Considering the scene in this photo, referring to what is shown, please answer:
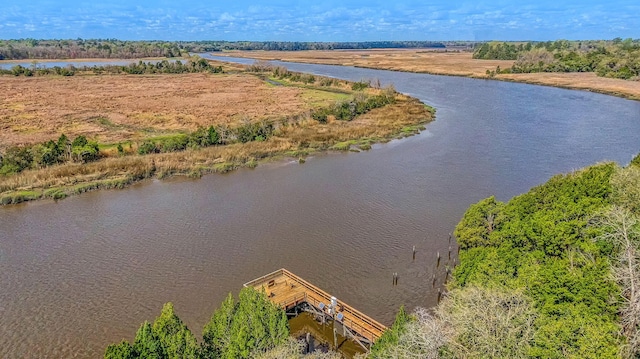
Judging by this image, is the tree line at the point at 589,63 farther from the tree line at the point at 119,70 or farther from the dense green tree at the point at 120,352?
the dense green tree at the point at 120,352

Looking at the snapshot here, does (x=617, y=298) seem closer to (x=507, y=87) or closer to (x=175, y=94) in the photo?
(x=175, y=94)

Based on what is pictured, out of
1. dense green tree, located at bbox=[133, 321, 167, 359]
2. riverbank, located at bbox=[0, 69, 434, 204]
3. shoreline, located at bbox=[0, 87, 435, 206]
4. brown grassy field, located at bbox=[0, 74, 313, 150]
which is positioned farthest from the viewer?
brown grassy field, located at bbox=[0, 74, 313, 150]

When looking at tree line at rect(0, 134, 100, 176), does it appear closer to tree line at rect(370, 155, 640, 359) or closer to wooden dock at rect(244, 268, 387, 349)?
wooden dock at rect(244, 268, 387, 349)

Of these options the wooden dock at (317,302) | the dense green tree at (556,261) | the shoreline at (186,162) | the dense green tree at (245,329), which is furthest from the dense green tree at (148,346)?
the shoreline at (186,162)

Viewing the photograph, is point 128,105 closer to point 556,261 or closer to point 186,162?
point 186,162

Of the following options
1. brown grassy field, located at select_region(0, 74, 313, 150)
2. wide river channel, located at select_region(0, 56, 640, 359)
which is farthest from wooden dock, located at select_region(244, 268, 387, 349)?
brown grassy field, located at select_region(0, 74, 313, 150)

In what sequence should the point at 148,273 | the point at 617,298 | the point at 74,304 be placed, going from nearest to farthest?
the point at 617,298 < the point at 74,304 < the point at 148,273

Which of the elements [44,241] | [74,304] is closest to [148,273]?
[74,304]
